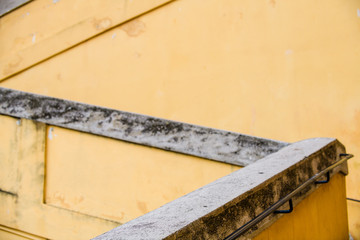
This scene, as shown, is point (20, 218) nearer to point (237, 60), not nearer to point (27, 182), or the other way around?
point (27, 182)

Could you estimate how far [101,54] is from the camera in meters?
4.64

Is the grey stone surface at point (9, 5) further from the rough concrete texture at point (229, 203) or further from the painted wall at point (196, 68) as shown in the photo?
the rough concrete texture at point (229, 203)

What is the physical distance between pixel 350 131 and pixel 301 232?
193 centimetres

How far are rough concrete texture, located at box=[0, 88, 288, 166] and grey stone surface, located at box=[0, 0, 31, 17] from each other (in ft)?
8.73

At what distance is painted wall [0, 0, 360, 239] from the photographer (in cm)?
344

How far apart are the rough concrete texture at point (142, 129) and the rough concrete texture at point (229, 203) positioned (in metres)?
0.44

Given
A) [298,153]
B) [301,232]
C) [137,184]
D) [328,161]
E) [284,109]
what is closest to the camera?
[301,232]

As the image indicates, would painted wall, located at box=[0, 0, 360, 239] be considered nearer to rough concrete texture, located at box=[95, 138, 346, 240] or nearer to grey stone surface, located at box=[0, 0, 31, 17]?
grey stone surface, located at box=[0, 0, 31, 17]

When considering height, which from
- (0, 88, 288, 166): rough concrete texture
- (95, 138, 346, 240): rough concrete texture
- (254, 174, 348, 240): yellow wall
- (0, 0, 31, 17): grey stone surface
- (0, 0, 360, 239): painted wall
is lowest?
(254, 174, 348, 240): yellow wall

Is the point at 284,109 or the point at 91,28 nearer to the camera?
the point at 284,109

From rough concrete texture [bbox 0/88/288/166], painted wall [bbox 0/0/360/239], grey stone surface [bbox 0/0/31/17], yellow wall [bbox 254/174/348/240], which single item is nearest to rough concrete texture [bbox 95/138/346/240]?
yellow wall [bbox 254/174/348/240]

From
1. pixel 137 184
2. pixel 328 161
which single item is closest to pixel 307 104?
pixel 328 161

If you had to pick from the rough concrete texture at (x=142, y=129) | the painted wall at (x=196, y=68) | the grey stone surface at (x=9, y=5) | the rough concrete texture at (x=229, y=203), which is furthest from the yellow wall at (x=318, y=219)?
the grey stone surface at (x=9, y=5)

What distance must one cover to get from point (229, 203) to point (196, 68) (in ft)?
9.69
